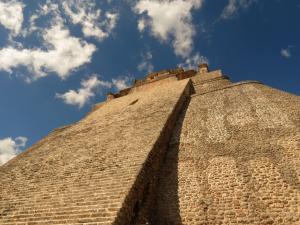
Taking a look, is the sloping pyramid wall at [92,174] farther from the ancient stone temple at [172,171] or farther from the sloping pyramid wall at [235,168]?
the sloping pyramid wall at [235,168]

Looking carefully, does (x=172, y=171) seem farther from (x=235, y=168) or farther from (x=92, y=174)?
(x=92, y=174)

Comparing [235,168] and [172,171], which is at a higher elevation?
[172,171]

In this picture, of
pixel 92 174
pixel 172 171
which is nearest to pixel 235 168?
pixel 172 171

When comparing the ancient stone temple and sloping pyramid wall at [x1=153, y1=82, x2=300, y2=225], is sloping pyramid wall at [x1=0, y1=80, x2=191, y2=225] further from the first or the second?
sloping pyramid wall at [x1=153, y1=82, x2=300, y2=225]

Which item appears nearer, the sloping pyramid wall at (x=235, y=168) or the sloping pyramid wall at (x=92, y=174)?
the sloping pyramid wall at (x=92, y=174)

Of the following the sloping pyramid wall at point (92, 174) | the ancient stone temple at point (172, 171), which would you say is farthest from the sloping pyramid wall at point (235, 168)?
the sloping pyramid wall at point (92, 174)

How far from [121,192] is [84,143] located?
4.04 meters

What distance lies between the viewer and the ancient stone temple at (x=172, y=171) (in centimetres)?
552

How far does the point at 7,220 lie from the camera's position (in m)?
5.65

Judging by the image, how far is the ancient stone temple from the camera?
18.1ft

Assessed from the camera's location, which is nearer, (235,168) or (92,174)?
(92,174)

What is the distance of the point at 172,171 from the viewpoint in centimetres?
720

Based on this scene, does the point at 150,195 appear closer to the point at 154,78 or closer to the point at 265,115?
the point at 265,115

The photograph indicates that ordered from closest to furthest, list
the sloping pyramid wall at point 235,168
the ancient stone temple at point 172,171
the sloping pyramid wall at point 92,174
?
the sloping pyramid wall at point 92,174 → the ancient stone temple at point 172,171 → the sloping pyramid wall at point 235,168
